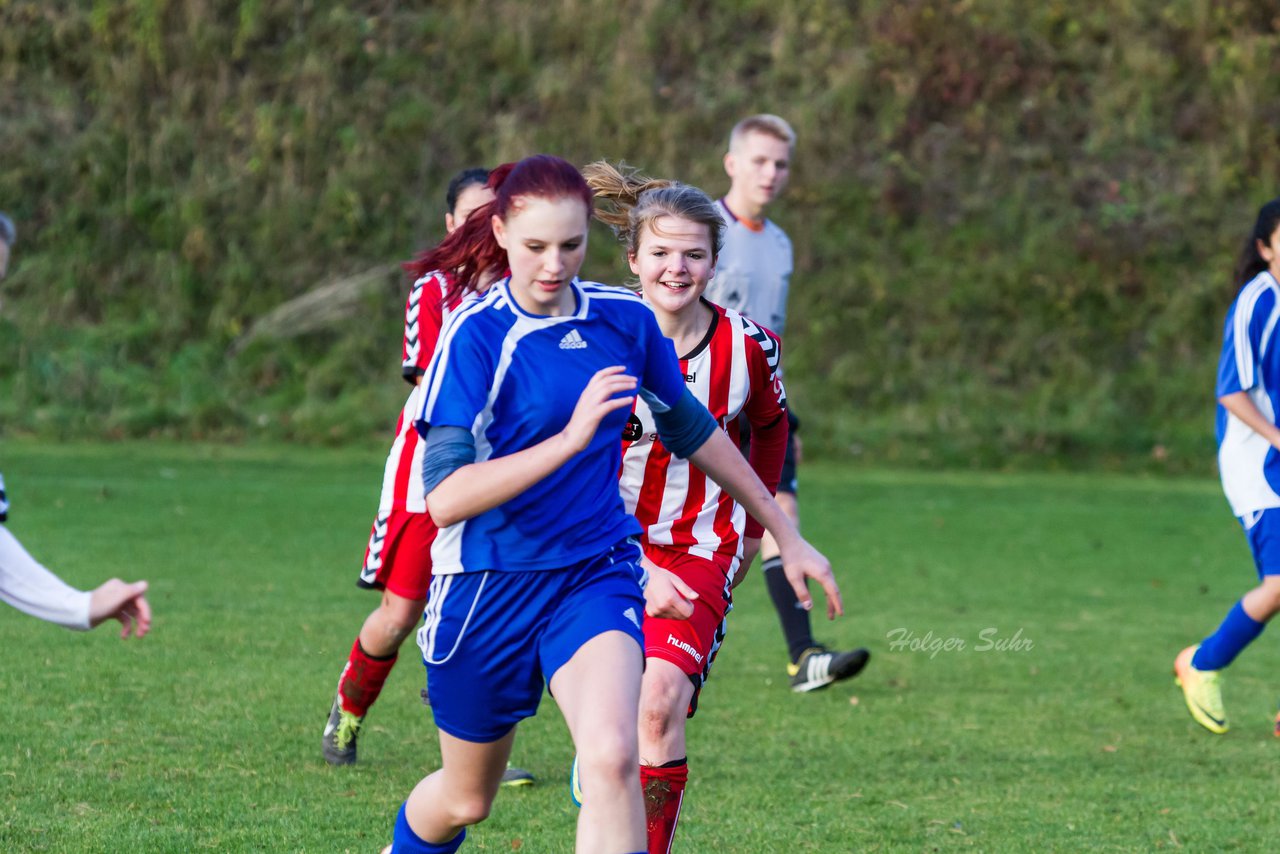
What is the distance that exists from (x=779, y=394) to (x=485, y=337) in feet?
4.36

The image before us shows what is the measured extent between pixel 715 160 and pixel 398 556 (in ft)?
46.7

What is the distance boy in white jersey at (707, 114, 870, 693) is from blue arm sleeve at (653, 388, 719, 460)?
335cm

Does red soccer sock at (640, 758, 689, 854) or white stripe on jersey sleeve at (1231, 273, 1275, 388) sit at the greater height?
white stripe on jersey sleeve at (1231, 273, 1275, 388)

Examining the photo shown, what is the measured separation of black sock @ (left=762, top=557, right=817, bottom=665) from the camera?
276 inches

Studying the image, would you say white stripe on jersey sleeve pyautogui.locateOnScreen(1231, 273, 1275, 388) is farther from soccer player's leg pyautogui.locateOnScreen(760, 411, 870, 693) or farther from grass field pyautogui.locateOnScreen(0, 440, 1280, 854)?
soccer player's leg pyautogui.locateOnScreen(760, 411, 870, 693)

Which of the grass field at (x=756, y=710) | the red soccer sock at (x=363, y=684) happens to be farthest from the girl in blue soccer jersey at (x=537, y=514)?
the red soccer sock at (x=363, y=684)

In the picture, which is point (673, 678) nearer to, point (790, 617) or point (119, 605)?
point (119, 605)

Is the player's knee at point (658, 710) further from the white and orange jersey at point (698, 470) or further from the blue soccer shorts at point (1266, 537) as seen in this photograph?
the blue soccer shorts at point (1266, 537)

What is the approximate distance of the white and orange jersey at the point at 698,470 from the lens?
4.37 metres

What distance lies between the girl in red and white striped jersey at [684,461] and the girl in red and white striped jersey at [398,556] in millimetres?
725

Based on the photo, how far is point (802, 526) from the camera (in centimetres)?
1166

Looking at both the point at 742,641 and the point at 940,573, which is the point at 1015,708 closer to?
the point at 742,641

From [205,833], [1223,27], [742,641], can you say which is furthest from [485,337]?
[1223,27]

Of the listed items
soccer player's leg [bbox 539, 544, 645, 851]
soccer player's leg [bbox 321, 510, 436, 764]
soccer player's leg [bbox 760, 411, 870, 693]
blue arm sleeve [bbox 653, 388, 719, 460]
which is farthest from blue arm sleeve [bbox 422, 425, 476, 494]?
soccer player's leg [bbox 760, 411, 870, 693]
